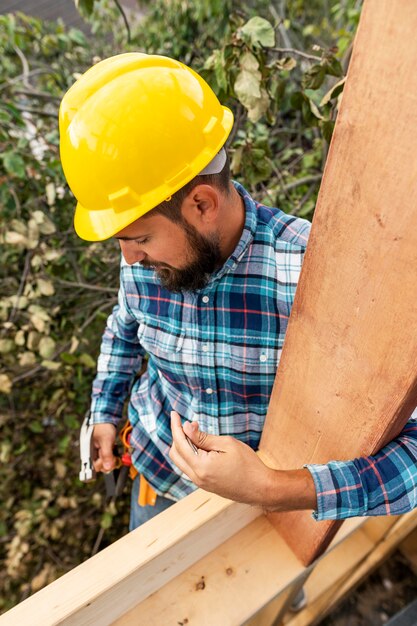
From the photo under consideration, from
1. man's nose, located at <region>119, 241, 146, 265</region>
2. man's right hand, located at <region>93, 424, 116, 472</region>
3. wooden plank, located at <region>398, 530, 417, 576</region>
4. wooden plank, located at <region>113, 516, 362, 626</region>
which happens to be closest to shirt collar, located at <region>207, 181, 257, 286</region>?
man's nose, located at <region>119, 241, 146, 265</region>

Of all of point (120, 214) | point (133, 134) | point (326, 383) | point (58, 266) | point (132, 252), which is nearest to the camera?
point (326, 383)

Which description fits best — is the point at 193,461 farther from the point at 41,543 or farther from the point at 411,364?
the point at 41,543

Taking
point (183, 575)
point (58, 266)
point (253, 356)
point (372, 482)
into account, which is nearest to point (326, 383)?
point (372, 482)

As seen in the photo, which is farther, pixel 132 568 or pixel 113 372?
pixel 113 372

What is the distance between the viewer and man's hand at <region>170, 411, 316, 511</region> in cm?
83

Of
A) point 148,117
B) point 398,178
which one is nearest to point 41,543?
point 148,117

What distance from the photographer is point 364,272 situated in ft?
2.04

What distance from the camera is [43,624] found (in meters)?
0.78

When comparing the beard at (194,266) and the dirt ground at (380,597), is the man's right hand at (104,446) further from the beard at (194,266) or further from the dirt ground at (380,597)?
the dirt ground at (380,597)

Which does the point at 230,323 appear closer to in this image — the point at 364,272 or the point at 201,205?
the point at 201,205

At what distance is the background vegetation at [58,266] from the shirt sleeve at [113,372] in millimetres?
461

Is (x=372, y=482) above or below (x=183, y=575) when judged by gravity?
above

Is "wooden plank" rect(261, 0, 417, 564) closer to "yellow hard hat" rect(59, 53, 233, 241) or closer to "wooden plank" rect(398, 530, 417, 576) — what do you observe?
"yellow hard hat" rect(59, 53, 233, 241)

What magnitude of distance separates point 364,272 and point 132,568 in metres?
0.77
